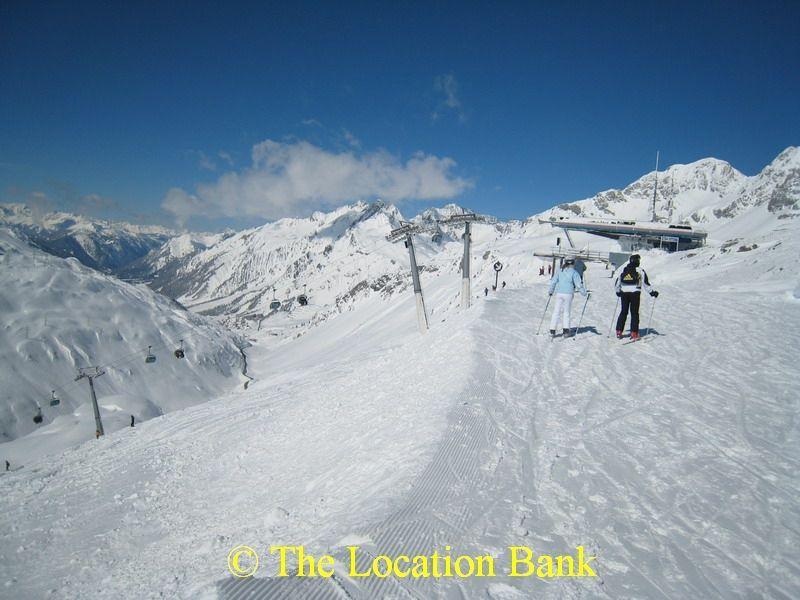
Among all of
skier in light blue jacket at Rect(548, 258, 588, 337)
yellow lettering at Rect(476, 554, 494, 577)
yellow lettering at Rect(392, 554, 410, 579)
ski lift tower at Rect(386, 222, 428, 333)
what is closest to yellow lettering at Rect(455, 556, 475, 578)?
yellow lettering at Rect(476, 554, 494, 577)

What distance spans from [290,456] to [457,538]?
451cm

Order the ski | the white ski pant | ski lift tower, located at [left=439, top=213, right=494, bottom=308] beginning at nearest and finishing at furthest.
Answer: the ski → the white ski pant → ski lift tower, located at [left=439, top=213, right=494, bottom=308]

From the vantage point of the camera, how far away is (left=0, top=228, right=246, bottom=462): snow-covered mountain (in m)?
49.3

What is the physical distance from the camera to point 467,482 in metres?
5.20

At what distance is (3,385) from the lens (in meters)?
49.2

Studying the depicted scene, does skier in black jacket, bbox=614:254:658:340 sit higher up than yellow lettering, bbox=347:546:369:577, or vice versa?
skier in black jacket, bbox=614:254:658:340

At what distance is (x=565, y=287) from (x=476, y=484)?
9395 millimetres

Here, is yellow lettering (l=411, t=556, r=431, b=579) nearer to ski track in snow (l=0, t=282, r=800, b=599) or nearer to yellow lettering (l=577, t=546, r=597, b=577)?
ski track in snow (l=0, t=282, r=800, b=599)

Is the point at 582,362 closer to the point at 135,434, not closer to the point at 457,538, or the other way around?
the point at 457,538

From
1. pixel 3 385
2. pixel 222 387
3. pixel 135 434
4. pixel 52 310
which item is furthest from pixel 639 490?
pixel 52 310

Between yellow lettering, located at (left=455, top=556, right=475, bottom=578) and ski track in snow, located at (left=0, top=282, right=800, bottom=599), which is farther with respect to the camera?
ski track in snow, located at (left=0, top=282, right=800, bottom=599)

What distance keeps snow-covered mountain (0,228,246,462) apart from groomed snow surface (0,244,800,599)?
36166 millimetres

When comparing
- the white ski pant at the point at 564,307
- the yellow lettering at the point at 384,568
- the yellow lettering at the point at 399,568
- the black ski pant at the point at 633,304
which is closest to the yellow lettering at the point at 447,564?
the yellow lettering at the point at 399,568

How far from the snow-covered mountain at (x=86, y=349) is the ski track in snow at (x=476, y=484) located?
120 ft
